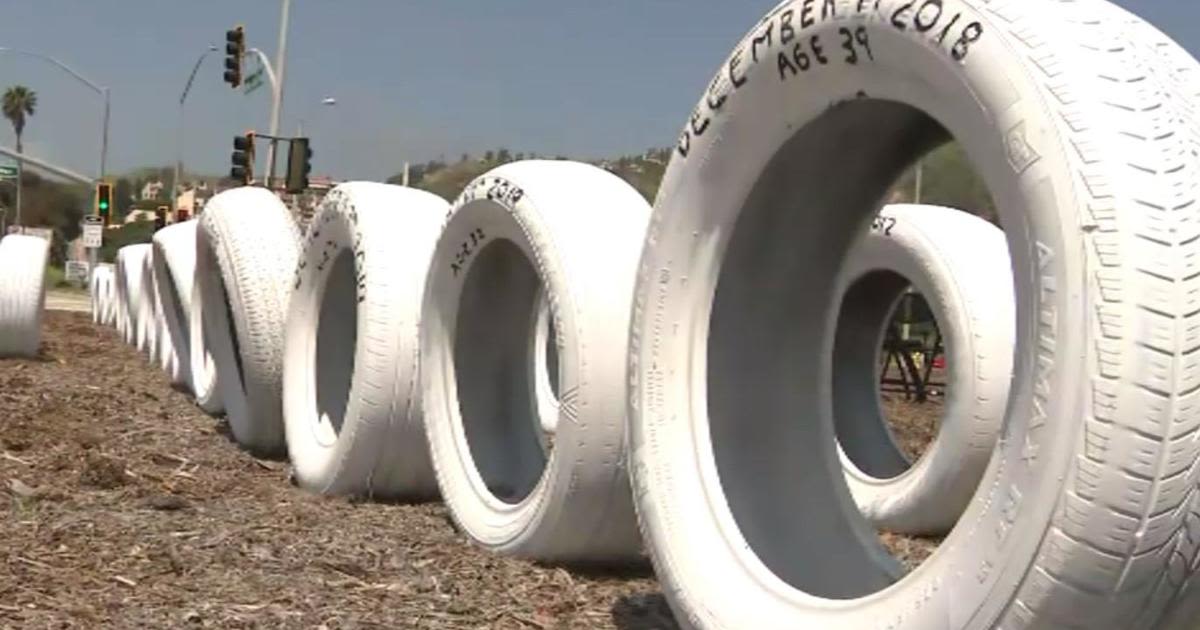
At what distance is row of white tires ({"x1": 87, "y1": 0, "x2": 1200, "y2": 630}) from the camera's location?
2715mm

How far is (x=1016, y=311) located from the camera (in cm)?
318

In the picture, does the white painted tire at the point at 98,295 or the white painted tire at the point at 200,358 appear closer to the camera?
the white painted tire at the point at 200,358

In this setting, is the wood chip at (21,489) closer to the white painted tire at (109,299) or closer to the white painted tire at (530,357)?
the white painted tire at (530,357)

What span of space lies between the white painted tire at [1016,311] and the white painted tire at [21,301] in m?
11.9

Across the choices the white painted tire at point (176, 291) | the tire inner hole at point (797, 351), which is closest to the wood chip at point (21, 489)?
the tire inner hole at point (797, 351)

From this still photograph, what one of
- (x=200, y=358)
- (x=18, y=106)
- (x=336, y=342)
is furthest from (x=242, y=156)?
(x=18, y=106)

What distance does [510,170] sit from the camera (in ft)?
19.5

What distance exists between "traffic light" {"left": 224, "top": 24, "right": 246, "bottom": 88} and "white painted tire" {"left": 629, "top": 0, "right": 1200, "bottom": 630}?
76.2ft

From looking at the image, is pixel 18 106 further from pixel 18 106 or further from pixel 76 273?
pixel 76 273

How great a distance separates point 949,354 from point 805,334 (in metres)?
3.03

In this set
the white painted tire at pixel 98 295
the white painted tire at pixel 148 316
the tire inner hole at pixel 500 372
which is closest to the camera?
the tire inner hole at pixel 500 372

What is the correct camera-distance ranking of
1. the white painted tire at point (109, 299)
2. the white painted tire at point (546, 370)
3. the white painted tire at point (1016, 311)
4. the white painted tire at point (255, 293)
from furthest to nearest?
the white painted tire at point (109, 299)
the white painted tire at point (546, 370)
the white painted tire at point (255, 293)
the white painted tire at point (1016, 311)

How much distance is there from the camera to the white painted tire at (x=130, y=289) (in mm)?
19344

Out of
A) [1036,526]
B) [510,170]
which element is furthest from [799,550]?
[510,170]
